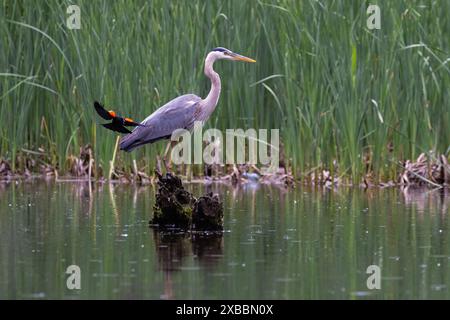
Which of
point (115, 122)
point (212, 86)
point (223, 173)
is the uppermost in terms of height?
point (212, 86)

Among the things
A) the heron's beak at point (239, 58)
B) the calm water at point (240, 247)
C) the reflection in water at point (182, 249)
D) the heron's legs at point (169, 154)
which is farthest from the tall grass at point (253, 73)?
the reflection in water at point (182, 249)

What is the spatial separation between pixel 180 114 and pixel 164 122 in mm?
246

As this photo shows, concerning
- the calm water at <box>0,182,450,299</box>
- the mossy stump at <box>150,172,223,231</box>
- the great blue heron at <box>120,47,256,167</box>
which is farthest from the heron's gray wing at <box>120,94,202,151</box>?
the mossy stump at <box>150,172,223,231</box>

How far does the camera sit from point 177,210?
35.7ft

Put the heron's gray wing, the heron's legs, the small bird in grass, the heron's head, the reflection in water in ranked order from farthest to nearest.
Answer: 1. the heron's legs
2. the heron's head
3. the heron's gray wing
4. the small bird in grass
5. the reflection in water

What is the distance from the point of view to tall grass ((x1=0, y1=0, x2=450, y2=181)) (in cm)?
1411

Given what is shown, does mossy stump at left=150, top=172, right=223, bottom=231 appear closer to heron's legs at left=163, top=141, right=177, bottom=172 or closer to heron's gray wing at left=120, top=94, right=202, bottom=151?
heron's gray wing at left=120, top=94, right=202, bottom=151

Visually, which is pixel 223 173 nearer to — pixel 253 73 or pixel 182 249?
pixel 253 73

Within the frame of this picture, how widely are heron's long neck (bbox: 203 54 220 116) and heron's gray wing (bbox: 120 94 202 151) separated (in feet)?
0.67

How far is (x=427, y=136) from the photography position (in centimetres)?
1418

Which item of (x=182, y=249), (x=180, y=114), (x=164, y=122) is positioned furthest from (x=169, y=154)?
(x=182, y=249)
